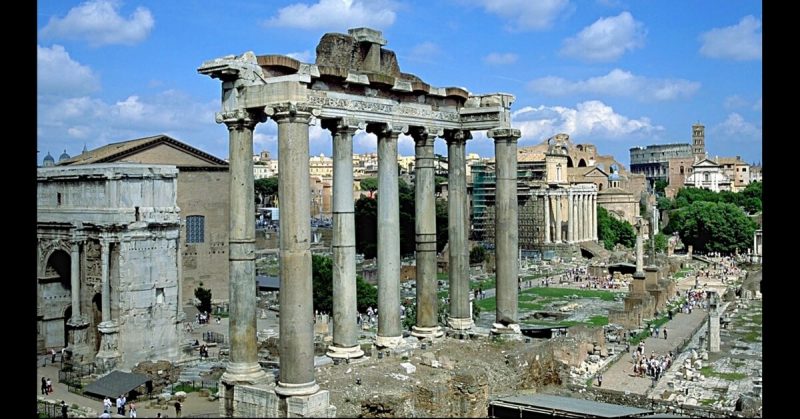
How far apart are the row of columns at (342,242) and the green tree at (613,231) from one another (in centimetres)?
7230

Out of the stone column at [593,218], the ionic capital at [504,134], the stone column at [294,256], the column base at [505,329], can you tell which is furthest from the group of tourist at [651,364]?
the stone column at [593,218]

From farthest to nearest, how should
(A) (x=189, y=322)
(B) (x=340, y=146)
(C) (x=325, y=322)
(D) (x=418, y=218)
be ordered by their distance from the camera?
(A) (x=189, y=322) < (C) (x=325, y=322) < (D) (x=418, y=218) < (B) (x=340, y=146)

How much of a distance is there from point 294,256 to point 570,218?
72.1m

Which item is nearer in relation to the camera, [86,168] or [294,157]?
[294,157]

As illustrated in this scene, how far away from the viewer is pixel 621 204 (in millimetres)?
100875

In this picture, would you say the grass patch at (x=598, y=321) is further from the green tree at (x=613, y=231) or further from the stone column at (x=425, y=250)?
the green tree at (x=613, y=231)

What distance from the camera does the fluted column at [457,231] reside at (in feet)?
57.3

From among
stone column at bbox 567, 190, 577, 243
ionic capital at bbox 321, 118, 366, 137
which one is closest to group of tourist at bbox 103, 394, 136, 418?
ionic capital at bbox 321, 118, 366, 137

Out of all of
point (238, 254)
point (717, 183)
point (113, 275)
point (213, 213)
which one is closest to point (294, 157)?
point (238, 254)

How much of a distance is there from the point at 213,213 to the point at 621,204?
66978 mm

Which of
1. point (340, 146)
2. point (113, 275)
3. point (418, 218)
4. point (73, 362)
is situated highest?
point (340, 146)

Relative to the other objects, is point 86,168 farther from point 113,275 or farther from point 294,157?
point 294,157

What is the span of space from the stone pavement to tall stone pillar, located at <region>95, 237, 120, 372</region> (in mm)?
16569
